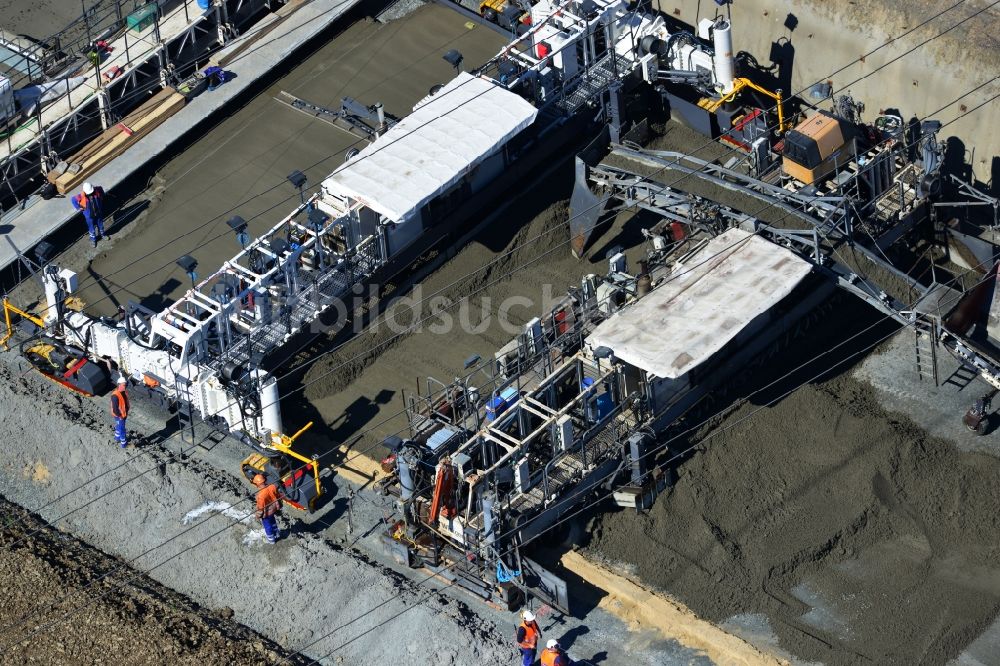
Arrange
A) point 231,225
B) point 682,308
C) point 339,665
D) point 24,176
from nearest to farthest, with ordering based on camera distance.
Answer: point 339,665
point 682,308
point 231,225
point 24,176

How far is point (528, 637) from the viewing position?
143 ft

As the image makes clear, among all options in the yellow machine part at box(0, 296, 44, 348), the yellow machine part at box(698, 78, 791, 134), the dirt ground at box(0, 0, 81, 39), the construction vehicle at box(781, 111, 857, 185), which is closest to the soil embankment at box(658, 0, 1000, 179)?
the yellow machine part at box(698, 78, 791, 134)

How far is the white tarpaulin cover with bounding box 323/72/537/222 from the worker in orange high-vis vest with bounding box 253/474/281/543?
7.32 m

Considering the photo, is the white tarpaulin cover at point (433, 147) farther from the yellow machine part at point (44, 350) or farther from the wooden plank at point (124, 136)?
the yellow machine part at point (44, 350)

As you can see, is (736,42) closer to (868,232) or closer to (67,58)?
(868,232)

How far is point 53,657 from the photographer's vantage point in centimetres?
4500

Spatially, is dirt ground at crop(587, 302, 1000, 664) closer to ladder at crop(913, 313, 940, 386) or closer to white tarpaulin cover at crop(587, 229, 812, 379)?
ladder at crop(913, 313, 940, 386)

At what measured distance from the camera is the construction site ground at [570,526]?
1761 inches

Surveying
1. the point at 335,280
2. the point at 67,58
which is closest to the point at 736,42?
the point at 335,280

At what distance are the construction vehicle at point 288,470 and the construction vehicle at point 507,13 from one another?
1459 centimetres

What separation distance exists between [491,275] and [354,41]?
9.82 metres

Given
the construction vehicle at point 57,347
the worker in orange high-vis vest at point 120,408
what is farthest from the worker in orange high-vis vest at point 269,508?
the construction vehicle at point 57,347

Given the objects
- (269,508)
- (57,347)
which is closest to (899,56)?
(269,508)

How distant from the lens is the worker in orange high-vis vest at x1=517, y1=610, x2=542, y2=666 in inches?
1710
